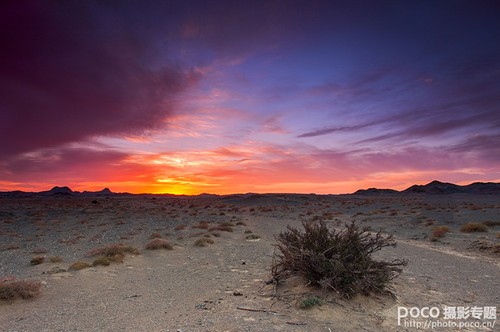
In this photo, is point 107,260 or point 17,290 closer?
point 17,290

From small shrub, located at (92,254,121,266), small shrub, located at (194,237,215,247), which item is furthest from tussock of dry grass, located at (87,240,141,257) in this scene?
small shrub, located at (194,237,215,247)

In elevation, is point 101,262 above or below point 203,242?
below

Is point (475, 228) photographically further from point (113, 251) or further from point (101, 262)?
point (101, 262)

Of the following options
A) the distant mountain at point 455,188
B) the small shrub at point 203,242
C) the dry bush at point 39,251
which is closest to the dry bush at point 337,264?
the small shrub at point 203,242

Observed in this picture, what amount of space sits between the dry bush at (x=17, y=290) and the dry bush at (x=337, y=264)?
6271 mm

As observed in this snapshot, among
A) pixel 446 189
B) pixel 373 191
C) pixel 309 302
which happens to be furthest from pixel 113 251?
pixel 373 191

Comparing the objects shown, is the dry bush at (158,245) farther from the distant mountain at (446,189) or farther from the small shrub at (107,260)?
the distant mountain at (446,189)

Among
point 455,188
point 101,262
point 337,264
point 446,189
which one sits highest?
point 455,188

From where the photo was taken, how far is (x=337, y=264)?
7.78 m

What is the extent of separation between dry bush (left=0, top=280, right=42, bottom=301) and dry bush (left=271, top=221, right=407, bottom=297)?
20.6 ft

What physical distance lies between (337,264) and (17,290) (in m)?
8.00

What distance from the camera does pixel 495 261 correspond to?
521 inches

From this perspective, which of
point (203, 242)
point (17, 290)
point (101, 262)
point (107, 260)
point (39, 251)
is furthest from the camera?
point (203, 242)

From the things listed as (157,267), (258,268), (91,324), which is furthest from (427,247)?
(91,324)
